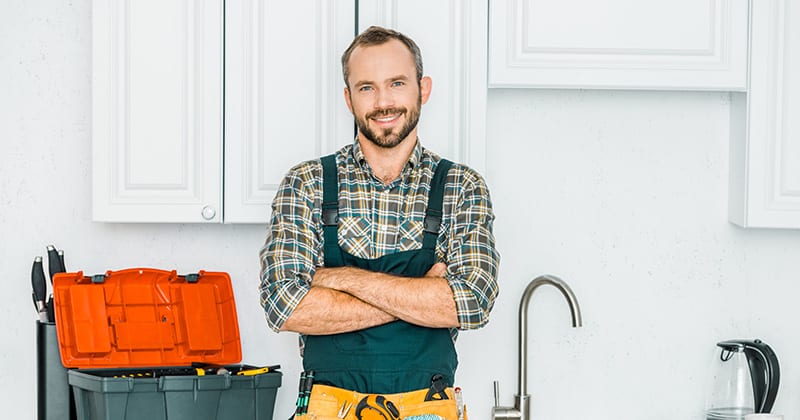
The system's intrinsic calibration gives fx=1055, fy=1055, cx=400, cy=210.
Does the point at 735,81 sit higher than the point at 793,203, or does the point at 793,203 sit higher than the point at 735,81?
the point at 735,81

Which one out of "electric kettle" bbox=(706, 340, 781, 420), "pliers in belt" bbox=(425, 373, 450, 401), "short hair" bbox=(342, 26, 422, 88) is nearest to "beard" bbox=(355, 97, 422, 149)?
"short hair" bbox=(342, 26, 422, 88)

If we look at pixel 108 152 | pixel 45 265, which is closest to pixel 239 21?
pixel 108 152

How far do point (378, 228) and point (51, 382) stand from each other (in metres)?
0.98

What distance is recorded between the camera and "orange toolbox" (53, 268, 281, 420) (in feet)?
8.20

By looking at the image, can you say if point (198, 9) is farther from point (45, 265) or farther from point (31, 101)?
point (45, 265)

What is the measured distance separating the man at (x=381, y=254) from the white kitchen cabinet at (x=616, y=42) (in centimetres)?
38

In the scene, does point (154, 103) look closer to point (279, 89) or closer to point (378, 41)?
point (279, 89)

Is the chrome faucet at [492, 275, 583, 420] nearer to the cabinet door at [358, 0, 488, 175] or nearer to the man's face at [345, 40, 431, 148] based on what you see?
the cabinet door at [358, 0, 488, 175]

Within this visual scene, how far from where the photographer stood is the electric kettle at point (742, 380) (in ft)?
9.14

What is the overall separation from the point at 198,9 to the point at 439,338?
1049mm

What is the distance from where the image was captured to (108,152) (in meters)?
2.68

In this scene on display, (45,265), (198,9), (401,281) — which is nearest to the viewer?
(401,281)

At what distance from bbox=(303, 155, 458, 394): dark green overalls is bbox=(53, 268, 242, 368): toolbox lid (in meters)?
0.46

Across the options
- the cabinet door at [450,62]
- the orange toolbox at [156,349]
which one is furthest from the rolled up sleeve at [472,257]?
the orange toolbox at [156,349]
